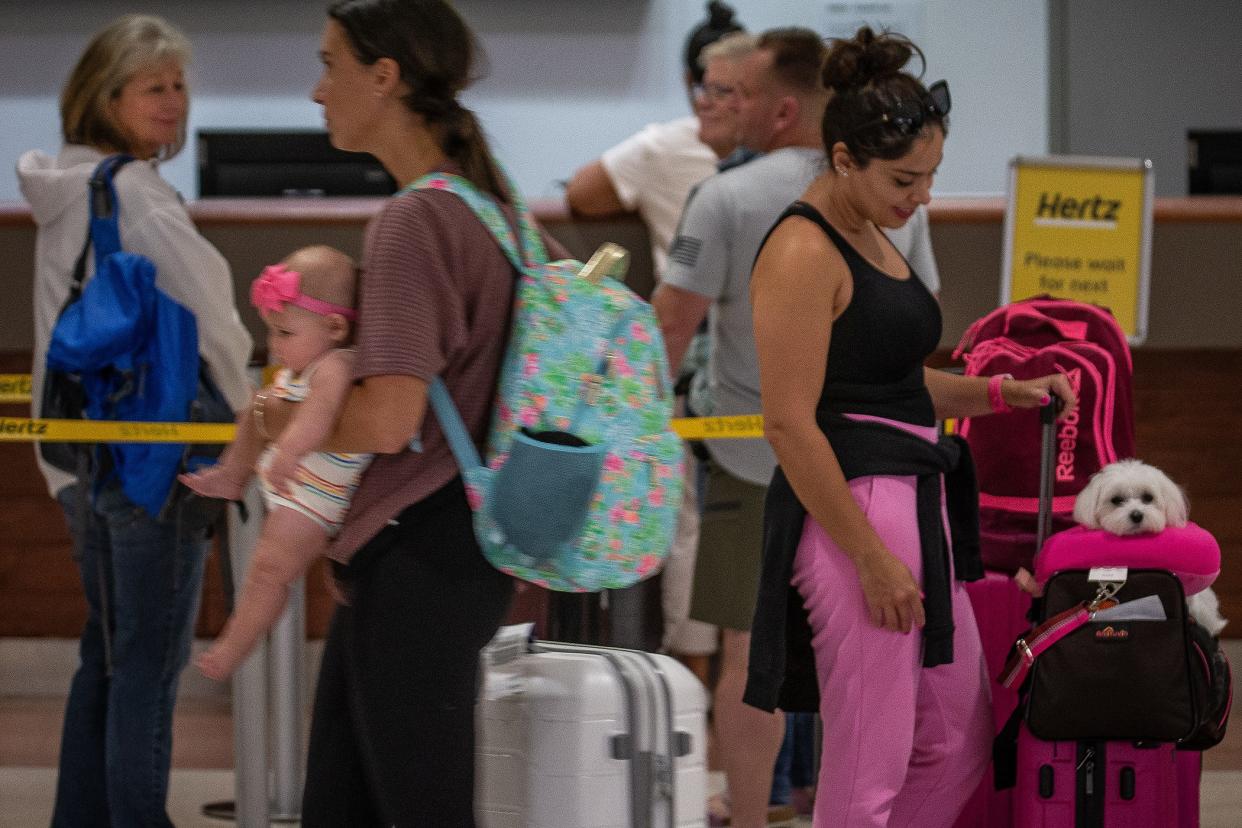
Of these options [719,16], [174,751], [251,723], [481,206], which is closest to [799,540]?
[481,206]

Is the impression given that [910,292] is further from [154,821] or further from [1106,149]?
[1106,149]

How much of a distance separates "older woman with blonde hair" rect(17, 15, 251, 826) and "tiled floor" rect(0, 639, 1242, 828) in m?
0.66

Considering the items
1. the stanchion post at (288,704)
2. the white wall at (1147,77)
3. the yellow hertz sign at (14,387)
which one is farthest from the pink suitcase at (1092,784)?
the white wall at (1147,77)

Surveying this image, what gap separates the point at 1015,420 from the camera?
312 cm

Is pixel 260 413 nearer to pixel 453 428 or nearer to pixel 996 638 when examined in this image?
pixel 453 428

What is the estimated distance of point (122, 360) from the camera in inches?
122

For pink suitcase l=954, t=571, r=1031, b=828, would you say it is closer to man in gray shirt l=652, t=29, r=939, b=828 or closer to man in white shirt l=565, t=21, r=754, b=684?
man in gray shirt l=652, t=29, r=939, b=828

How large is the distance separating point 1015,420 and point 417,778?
1.65 m

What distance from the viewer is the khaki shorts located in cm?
336

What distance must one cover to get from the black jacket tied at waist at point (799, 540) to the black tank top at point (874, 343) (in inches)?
1.2

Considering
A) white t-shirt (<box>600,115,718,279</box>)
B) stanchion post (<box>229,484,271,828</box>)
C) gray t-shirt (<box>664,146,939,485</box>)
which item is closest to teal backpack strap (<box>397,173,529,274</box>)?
gray t-shirt (<box>664,146,939,485</box>)

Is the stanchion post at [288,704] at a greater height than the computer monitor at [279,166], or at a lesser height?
lesser

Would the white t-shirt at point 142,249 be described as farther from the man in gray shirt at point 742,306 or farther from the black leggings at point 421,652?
the black leggings at point 421,652

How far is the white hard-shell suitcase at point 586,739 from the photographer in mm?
1961
